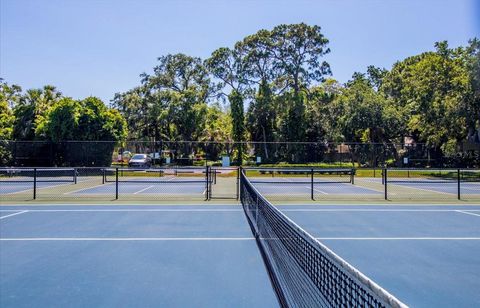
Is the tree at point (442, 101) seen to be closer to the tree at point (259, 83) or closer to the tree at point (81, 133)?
the tree at point (259, 83)

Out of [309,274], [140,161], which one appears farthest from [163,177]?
[309,274]

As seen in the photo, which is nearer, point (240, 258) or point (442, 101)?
point (240, 258)

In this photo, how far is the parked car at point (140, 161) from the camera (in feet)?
110

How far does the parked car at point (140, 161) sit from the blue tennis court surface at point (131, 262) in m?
22.3

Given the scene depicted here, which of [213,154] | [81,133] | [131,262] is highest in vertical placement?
[81,133]

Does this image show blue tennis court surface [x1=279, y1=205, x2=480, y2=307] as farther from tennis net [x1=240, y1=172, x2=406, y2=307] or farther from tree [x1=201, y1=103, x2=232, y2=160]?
tree [x1=201, y1=103, x2=232, y2=160]

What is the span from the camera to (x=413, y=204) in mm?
14148

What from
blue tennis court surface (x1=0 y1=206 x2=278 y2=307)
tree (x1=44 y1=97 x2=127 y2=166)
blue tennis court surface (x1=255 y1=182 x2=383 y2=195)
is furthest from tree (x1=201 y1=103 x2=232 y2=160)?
blue tennis court surface (x1=0 y1=206 x2=278 y2=307)

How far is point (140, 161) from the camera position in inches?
1326

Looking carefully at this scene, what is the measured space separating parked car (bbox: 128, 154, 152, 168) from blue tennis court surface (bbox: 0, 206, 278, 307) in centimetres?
2230

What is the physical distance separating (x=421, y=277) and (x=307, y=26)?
137 feet

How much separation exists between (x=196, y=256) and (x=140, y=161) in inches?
1090

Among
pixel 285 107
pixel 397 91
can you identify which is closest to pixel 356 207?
pixel 285 107

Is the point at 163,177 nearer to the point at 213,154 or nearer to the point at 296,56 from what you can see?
the point at 213,154
